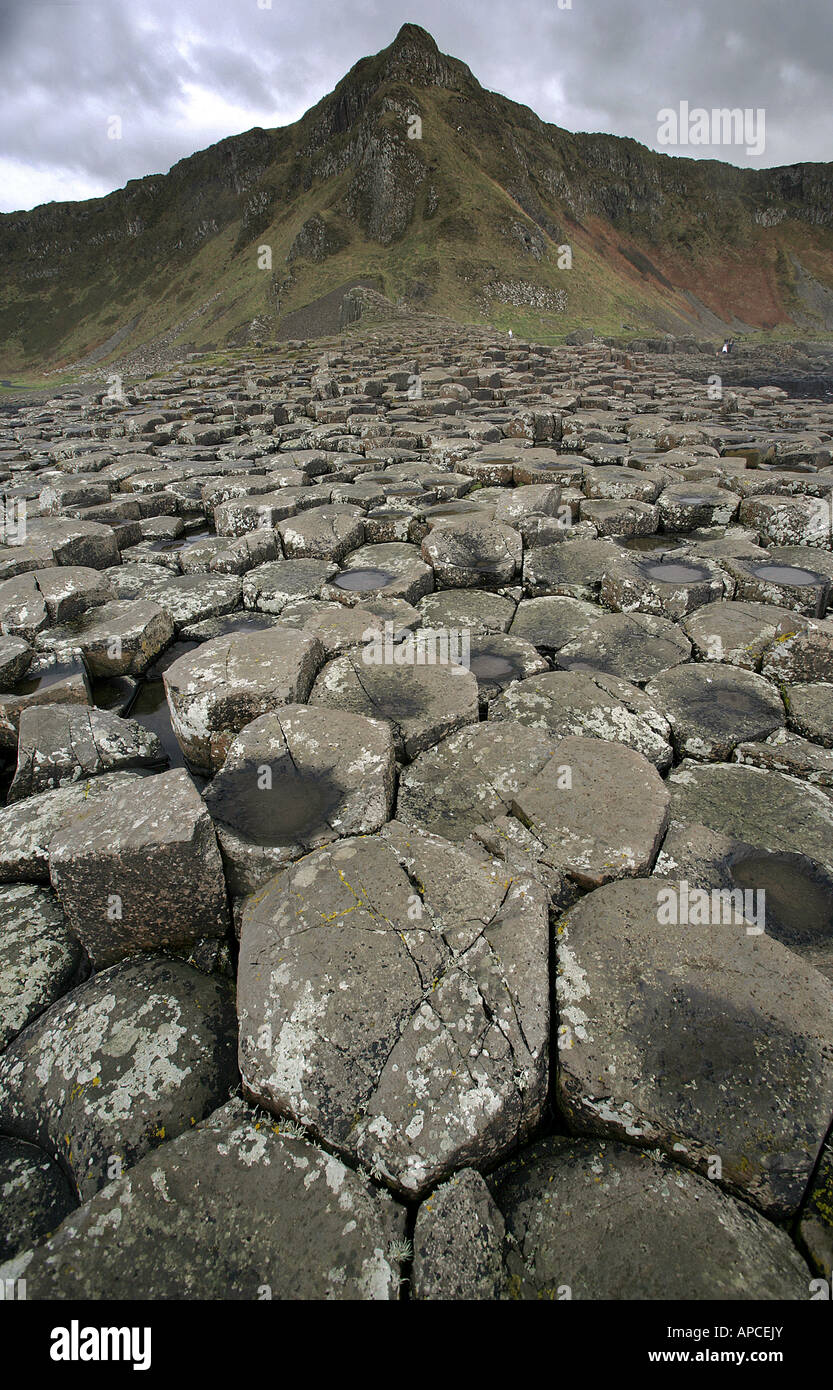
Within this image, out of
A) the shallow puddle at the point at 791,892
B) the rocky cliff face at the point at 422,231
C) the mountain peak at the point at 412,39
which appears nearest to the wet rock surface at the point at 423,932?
the shallow puddle at the point at 791,892

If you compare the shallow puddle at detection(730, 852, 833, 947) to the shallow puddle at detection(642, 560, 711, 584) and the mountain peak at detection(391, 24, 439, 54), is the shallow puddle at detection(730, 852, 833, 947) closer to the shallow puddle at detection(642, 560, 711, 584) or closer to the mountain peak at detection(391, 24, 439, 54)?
the shallow puddle at detection(642, 560, 711, 584)

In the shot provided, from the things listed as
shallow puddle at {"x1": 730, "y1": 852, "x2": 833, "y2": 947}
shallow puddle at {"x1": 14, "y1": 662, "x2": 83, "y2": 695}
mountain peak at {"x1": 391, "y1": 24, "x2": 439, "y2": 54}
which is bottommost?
shallow puddle at {"x1": 730, "y1": 852, "x2": 833, "y2": 947}

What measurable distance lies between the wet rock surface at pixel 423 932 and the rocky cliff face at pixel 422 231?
32.4m

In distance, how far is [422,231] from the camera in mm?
37688

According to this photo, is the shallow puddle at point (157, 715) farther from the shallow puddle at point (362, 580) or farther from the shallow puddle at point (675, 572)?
the shallow puddle at point (675, 572)

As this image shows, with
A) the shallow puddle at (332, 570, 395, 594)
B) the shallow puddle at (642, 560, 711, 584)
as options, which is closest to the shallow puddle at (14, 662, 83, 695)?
the shallow puddle at (332, 570, 395, 594)

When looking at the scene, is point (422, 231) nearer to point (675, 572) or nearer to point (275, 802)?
point (675, 572)

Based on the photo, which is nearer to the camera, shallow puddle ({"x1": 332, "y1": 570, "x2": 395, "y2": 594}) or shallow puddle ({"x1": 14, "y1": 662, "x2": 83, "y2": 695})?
shallow puddle ({"x1": 14, "y1": 662, "x2": 83, "y2": 695})

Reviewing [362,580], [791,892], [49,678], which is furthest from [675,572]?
[49,678]

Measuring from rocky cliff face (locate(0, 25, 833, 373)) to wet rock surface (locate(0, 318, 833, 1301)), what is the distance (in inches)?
1276

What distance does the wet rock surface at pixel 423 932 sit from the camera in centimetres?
144

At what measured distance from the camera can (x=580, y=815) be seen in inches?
93.0

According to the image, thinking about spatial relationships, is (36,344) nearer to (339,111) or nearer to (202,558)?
(339,111)

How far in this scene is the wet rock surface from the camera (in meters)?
1.44
